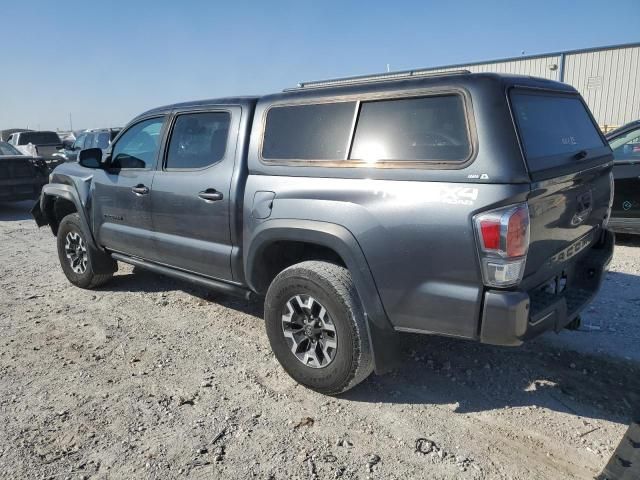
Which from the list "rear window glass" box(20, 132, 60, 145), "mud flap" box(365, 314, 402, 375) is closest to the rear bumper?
"mud flap" box(365, 314, 402, 375)

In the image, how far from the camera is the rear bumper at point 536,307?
248 centimetres

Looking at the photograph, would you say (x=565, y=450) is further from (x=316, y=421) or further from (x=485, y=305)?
(x=316, y=421)

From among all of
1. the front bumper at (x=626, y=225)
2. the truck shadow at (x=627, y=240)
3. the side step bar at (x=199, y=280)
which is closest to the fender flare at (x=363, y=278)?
the side step bar at (x=199, y=280)

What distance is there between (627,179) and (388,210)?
491 centimetres

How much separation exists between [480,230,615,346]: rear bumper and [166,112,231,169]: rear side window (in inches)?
90.3

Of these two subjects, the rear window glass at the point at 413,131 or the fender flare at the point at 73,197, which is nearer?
the rear window glass at the point at 413,131

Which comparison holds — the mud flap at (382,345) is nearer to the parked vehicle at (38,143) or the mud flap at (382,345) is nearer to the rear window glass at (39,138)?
the parked vehicle at (38,143)

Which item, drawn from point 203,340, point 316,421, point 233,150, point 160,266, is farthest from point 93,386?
point 233,150

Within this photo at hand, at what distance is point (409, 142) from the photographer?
9.29ft

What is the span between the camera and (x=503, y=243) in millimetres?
2416

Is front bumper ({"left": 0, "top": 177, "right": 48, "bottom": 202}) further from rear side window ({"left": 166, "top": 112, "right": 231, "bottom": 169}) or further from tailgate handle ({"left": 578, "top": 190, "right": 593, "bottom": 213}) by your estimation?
tailgate handle ({"left": 578, "top": 190, "right": 593, "bottom": 213})

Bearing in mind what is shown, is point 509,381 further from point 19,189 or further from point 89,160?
point 19,189

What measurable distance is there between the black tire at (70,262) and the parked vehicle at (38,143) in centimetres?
1375

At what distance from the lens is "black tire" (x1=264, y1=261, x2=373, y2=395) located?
2988 mm
